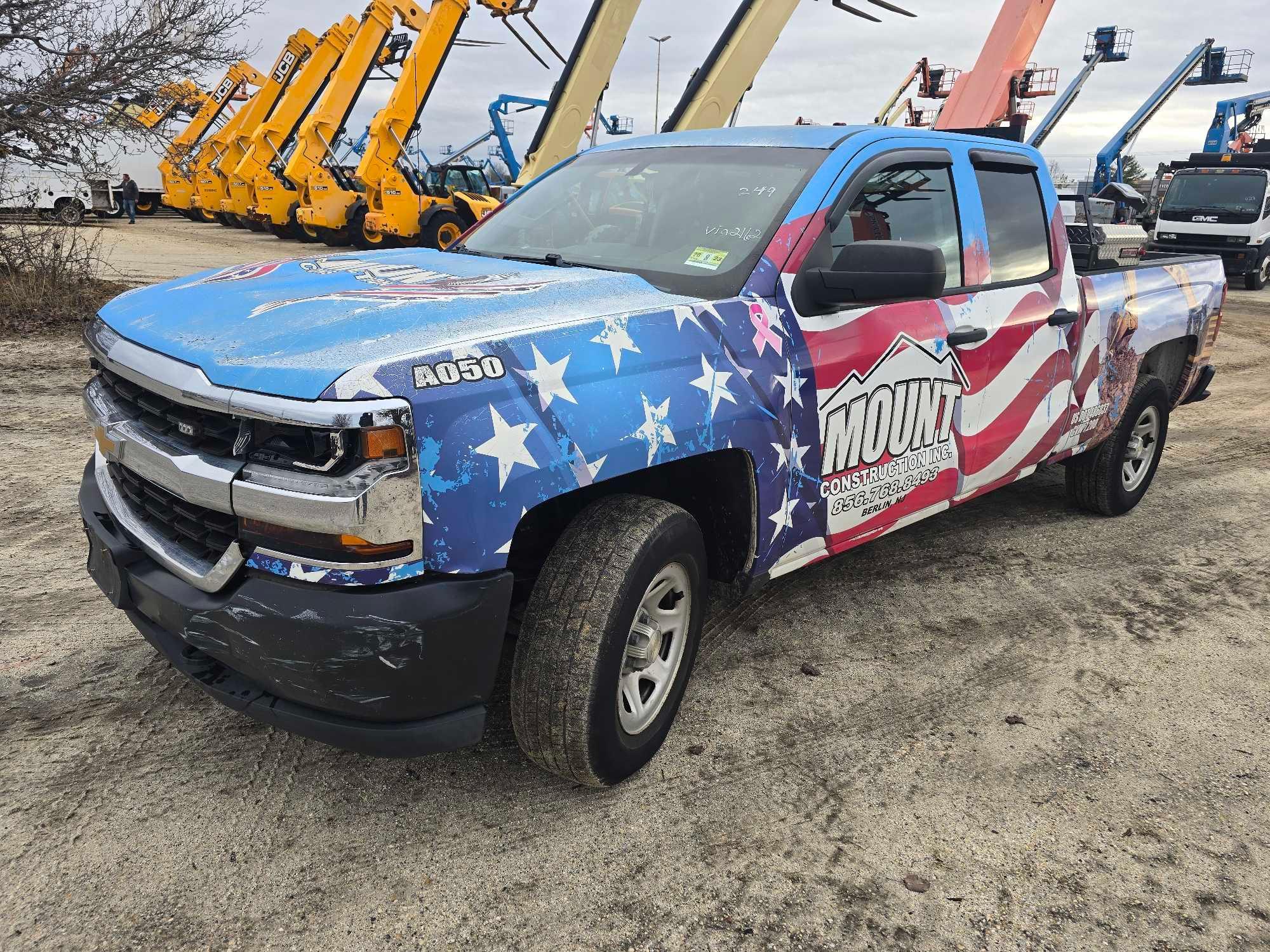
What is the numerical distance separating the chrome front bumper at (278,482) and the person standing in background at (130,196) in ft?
98.3

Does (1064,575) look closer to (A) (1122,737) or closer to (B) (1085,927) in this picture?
(A) (1122,737)

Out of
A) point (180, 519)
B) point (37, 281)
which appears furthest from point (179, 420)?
point (37, 281)

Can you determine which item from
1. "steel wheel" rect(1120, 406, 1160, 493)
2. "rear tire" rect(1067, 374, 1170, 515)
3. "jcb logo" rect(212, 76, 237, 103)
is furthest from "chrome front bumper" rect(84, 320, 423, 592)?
"jcb logo" rect(212, 76, 237, 103)

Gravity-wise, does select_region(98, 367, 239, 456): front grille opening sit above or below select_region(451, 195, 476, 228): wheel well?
above

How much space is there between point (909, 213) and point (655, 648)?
1.91 metres

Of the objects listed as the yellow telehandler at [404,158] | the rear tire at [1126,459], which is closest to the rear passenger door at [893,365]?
the rear tire at [1126,459]

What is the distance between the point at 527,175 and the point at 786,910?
14850 mm

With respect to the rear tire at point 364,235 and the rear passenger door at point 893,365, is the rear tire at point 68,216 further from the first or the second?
the rear passenger door at point 893,365

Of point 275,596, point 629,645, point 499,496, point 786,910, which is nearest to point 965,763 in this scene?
point 786,910

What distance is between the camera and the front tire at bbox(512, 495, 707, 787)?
2.33m

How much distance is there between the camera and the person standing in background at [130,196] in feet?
93.2

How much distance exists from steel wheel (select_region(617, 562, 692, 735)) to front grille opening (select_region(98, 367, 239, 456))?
3.70 feet

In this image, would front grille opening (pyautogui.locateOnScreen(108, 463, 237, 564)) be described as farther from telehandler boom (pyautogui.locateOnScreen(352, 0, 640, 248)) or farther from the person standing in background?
the person standing in background

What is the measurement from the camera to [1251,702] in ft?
10.7
